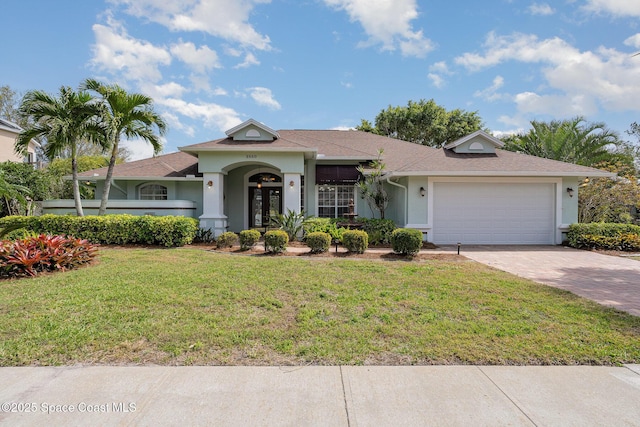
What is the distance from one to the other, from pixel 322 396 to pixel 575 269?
30.9 feet

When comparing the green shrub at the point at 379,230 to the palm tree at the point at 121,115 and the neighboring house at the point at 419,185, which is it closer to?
the neighboring house at the point at 419,185

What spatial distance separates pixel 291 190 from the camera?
14.6 meters

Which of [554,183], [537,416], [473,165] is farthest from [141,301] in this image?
[554,183]

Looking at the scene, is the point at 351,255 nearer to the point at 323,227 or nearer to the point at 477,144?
the point at 323,227

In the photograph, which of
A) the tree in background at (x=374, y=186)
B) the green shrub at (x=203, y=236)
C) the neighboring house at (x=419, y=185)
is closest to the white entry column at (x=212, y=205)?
the neighboring house at (x=419, y=185)

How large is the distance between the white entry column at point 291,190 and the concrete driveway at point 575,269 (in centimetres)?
721

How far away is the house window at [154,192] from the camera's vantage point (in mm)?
16797

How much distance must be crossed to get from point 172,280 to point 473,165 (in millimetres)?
12458

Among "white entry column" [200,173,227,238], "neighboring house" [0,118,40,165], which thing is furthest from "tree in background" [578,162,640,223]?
"neighboring house" [0,118,40,165]

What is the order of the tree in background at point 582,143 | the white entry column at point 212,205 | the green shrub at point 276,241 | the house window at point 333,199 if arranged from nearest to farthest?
the green shrub at point 276,241 < the white entry column at point 212,205 < the house window at point 333,199 < the tree in background at point 582,143

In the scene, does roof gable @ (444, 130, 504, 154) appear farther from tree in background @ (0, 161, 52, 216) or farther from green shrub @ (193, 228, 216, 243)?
tree in background @ (0, 161, 52, 216)

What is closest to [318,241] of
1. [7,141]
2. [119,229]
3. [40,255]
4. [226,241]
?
[226,241]

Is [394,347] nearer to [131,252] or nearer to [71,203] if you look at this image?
[131,252]

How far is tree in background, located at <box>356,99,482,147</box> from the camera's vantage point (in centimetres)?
2991
